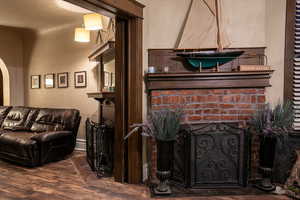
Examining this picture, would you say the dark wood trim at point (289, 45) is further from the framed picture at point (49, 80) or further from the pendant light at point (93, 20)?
the framed picture at point (49, 80)

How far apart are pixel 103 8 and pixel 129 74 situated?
0.79m

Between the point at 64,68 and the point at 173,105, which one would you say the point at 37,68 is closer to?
the point at 64,68

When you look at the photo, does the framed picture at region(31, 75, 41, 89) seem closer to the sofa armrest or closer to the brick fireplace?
the sofa armrest

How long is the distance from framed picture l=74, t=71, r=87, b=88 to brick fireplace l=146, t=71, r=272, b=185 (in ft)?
7.69

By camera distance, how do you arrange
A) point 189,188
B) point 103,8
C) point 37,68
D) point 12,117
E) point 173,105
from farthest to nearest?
1. point 37,68
2. point 12,117
3. point 173,105
4. point 189,188
5. point 103,8

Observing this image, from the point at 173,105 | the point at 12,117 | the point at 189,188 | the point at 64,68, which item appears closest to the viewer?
the point at 189,188

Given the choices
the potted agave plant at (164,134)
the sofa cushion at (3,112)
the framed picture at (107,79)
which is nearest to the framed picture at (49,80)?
the sofa cushion at (3,112)

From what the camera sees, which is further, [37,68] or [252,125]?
[37,68]

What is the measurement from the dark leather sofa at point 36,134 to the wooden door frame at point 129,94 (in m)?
1.42

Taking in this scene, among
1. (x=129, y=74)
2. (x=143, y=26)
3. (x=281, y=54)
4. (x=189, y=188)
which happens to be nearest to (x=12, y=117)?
(x=129, y=74)

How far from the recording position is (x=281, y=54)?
2.67m

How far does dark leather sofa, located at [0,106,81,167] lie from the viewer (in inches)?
134

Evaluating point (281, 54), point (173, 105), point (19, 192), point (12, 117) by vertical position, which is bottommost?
point (19, 192)

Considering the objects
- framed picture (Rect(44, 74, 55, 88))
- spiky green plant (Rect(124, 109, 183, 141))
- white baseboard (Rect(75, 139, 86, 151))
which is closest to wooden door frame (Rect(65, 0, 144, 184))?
spiky green plant (Rect(124, 109, 183, 141))
